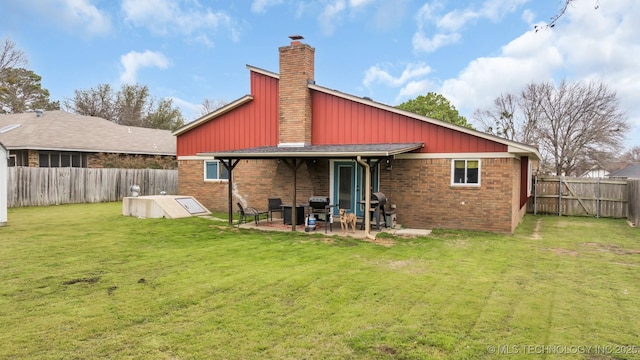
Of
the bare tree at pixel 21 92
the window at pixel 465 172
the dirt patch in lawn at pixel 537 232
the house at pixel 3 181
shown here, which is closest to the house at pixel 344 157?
the window at pixel 465 172

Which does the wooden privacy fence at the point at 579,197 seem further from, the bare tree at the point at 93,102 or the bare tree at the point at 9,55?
the bare tree at the point at 93,102

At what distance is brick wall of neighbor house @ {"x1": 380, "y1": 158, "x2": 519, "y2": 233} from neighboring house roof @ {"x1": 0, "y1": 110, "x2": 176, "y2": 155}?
58.2 feet

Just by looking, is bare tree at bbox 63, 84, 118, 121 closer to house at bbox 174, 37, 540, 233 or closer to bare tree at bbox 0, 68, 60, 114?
bare tree at bbox 0, 68, 60, 114

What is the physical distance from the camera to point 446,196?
12.3 m

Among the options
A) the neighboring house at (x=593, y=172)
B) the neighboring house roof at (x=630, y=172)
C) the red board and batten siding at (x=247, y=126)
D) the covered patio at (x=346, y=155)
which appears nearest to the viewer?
the covered patio at (x=346, y=155)

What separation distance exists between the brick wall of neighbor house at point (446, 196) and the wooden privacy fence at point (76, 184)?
14.8 metres

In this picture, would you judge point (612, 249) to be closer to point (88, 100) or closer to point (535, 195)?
point (535, 195)

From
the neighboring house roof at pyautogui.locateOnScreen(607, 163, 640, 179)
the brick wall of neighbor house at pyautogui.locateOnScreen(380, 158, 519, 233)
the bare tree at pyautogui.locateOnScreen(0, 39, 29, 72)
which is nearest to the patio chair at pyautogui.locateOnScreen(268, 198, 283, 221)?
the brick wall of neighbor house at pyautogui.locateOnScreen(380, 158, 519, 233)

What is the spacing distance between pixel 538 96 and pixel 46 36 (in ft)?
127

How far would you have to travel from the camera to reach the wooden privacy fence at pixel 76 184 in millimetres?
17500

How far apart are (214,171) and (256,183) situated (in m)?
2.23

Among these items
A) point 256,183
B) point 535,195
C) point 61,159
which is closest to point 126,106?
point 61,159

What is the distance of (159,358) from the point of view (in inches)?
149

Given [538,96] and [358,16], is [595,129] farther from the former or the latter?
[358,16]
